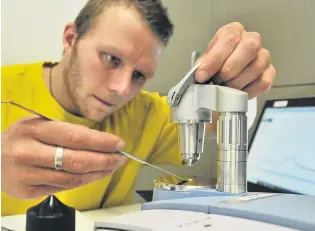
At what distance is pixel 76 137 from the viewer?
0.38m

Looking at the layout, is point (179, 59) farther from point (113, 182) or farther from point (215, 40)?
point (215, 40)

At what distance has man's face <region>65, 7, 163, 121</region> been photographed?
710mm

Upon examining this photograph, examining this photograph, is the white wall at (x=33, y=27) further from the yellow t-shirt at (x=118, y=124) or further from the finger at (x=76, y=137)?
the finger at (x=76, y=137)

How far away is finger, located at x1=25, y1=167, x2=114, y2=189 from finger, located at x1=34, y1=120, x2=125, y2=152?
33 millimetres

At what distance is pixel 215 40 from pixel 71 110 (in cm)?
44

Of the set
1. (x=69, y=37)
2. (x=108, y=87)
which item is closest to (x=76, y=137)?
(x=108, y=87)

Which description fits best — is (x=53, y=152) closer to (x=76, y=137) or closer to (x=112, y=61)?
(x=76, y=137)

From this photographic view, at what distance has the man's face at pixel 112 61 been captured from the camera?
28.0 inches

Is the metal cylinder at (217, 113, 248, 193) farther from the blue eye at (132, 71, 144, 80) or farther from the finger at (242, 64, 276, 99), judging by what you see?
the blue eye at (132, 71, 144, 80)

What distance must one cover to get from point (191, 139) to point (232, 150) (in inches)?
1.5

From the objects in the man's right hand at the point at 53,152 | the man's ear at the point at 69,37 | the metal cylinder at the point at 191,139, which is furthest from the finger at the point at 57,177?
the man's ear at the point at 69,37

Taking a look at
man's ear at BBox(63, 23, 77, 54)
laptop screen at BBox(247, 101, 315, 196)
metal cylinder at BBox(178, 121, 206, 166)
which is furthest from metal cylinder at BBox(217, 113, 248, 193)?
man's ear at BBox(63, 23, 77, 54)

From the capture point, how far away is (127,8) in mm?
731

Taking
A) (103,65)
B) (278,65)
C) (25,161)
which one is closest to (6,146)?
(25,161)
